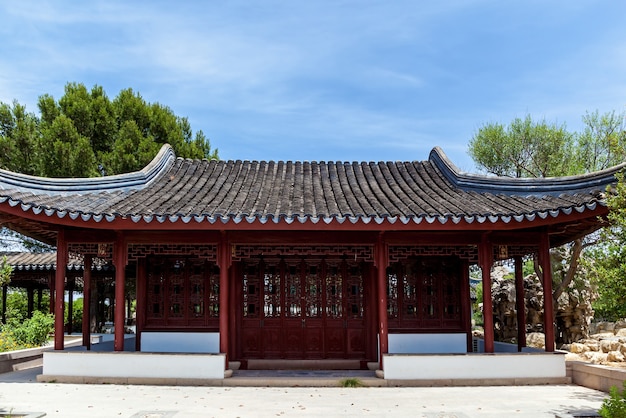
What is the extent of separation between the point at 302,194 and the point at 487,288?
3.79 metres

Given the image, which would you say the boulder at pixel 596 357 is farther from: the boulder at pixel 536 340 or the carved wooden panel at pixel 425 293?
the boulder at pixel 536 340

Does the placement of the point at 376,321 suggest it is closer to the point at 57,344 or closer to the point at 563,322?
the point at 57,344

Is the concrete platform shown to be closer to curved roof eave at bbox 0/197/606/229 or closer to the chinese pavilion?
the chinese pavilion

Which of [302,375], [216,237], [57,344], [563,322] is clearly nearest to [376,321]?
[302,375]

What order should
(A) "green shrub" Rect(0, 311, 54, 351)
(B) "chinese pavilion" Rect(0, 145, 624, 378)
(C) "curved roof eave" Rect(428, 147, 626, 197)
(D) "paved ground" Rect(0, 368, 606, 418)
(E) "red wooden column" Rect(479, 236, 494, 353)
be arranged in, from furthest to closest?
(A) "green shrub" Rect(0, 311, 54, 351) < (E) "red wooden column" Rect(479, 236, 494, 353) < (C) "curved roof eave" Rect(428, 147, 626, 197) < (B) "chinese pavilion" Rect(0, 145, 624, 378) < (D) "paved ground" Rect(0, 368, 606, 418)

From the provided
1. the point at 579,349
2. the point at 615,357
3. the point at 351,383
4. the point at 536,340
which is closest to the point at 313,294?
the point at 351,383

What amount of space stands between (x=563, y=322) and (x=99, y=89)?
18995 millimetres

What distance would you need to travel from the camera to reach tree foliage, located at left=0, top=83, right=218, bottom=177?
20516mm

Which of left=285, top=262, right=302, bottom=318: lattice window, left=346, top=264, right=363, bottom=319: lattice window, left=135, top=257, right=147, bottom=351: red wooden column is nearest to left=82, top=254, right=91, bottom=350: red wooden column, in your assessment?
left=135, top=257, right=147, bottom=351: red wooden column

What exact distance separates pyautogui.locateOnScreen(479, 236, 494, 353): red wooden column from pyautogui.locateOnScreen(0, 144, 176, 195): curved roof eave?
21.4 ft

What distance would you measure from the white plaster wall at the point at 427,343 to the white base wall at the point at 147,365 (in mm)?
3366

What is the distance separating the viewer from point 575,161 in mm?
18969

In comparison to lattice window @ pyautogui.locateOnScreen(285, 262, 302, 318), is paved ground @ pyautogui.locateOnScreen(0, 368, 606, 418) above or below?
below

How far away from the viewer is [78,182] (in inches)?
421
